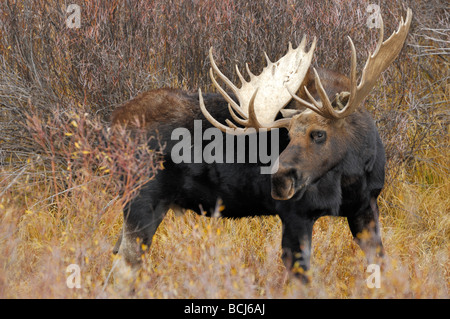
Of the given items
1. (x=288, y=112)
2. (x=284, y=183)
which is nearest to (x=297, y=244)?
(x=284, y=183)

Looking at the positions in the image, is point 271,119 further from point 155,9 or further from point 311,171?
point 155,9

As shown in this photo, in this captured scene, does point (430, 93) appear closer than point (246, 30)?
No

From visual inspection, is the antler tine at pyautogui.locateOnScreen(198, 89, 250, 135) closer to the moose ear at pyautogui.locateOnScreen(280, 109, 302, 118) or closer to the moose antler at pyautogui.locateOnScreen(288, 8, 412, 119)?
the moose ear at pyautogui.locateOnScreen(280, 109, 302, 118)

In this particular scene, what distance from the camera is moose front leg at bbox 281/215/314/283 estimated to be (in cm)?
411

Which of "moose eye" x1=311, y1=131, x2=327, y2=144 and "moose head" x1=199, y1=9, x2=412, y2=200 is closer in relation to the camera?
"moose head" x1=199, y1=9, x2=412, y2=200

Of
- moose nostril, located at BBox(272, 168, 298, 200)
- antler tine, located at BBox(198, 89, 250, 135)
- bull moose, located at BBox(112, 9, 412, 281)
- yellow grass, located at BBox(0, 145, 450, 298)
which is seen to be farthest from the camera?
antler tine, located at BBox(198, 89, 250, 135)

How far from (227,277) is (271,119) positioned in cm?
122

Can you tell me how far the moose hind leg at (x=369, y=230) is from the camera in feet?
14.3

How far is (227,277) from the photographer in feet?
11.7

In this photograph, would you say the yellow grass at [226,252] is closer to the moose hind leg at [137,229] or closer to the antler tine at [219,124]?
the moose hind leg at [137,229]

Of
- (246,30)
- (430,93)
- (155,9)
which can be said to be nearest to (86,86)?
(155,9)

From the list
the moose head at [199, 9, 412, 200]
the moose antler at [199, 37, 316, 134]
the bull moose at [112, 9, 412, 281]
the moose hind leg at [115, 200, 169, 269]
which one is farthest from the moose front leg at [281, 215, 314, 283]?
the moose hind leg at [115, 200, 169, 269]

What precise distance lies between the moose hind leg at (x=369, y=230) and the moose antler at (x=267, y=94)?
2.48 ft

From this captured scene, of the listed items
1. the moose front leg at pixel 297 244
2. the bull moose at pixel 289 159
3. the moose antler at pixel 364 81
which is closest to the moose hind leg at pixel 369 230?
the bull moose at pixel 289 159
